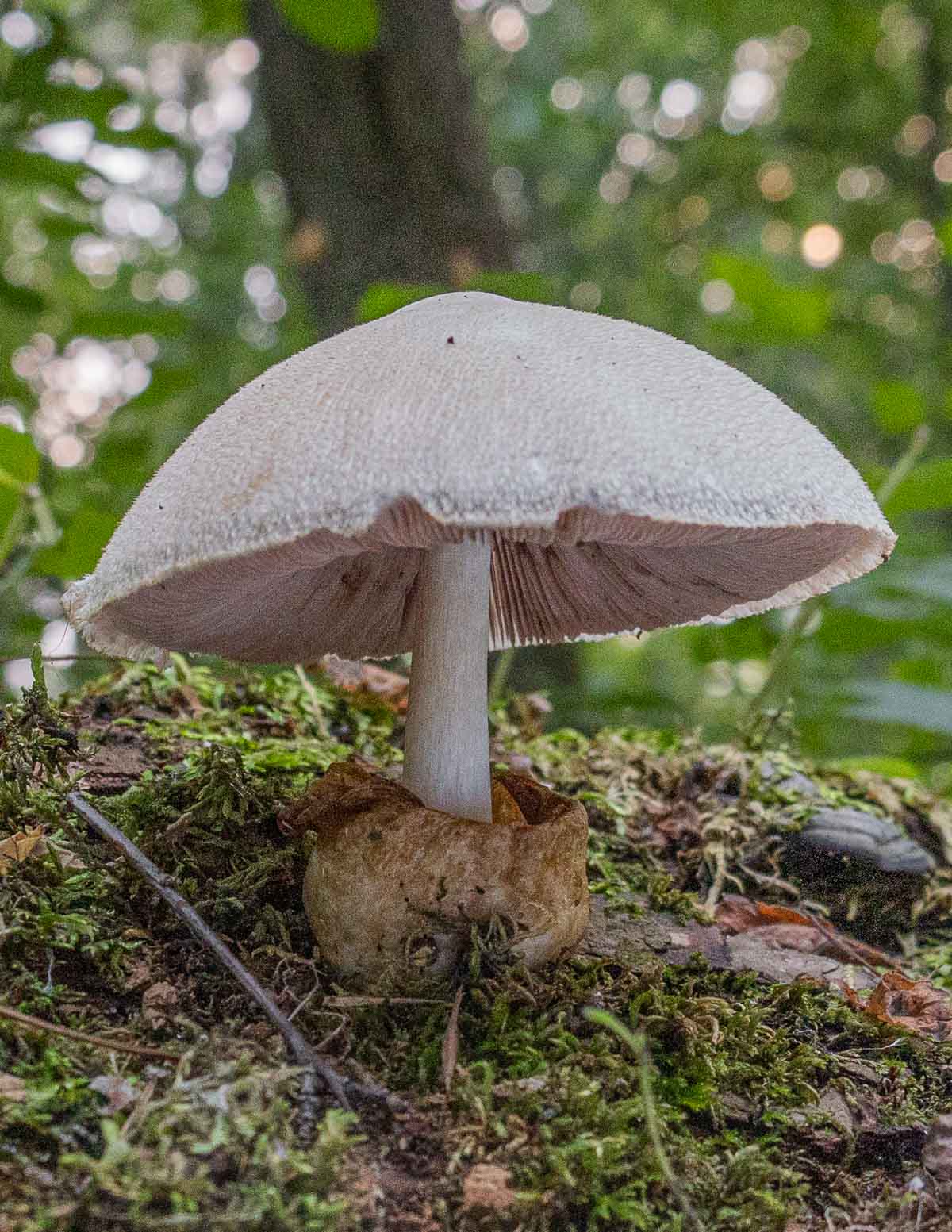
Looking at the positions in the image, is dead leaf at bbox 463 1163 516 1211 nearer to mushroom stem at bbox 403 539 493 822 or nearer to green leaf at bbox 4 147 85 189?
mushroom stem at bbox 403 539 493 822

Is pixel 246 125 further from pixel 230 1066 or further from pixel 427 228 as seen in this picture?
pixel 230 1066

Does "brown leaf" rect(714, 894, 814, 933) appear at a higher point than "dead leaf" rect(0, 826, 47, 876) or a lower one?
lower

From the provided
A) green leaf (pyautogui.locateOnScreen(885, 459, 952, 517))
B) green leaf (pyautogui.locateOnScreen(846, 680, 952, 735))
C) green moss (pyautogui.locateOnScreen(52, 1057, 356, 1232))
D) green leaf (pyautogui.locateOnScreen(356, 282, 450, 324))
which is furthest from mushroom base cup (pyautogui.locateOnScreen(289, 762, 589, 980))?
green leaf (pyautogui.locateOnScreen(885, 459, 952, 517))

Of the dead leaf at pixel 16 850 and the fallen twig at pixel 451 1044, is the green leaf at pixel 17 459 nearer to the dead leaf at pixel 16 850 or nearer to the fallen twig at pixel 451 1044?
the dead leaf at pixel 16 850

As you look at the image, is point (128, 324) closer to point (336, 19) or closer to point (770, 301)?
point (336, 19)

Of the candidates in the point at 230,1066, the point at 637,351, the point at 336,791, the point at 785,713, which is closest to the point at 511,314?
the point at 637,351

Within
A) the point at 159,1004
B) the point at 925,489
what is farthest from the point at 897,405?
the point at 159,1004
